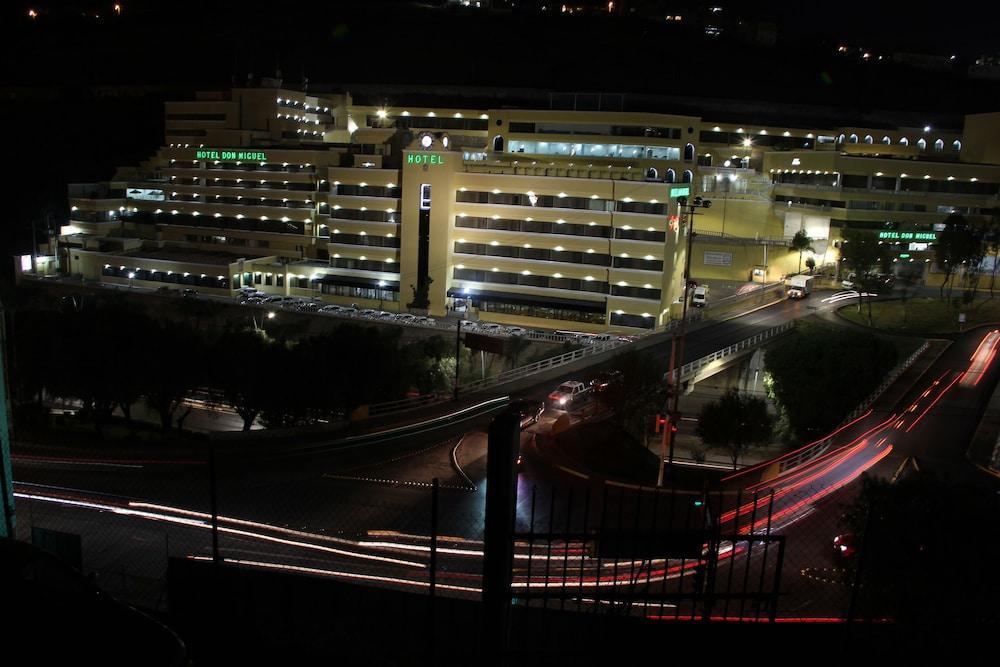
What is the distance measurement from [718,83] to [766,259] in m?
31.7

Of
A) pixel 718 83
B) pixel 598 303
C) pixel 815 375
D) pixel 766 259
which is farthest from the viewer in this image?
pixel 718 83

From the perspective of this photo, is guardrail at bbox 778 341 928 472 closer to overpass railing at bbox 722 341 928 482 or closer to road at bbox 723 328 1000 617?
overpass railing at bbox 722 341 928 482

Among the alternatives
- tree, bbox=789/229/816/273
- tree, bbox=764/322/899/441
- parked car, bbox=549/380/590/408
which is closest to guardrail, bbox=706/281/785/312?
tree, bbox=789/229/816/273

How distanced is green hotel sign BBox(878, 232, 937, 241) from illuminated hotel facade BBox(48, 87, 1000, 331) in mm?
98

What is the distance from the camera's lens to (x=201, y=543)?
9.82 meters

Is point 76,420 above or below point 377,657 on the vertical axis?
below

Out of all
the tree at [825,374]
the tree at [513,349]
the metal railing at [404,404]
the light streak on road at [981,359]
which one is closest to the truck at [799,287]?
the light streak on road at [981,359]

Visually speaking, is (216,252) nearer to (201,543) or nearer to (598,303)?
(598,303)

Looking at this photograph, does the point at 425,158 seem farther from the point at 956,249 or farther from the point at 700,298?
the point at 956,249

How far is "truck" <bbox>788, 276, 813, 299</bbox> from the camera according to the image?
33.2 m

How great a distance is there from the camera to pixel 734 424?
781 inches

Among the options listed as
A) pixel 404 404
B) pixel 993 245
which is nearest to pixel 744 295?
pixel 993 245

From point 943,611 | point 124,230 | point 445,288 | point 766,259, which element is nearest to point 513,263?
point 445,288

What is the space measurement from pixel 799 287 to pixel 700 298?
17.1 feet
